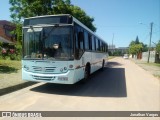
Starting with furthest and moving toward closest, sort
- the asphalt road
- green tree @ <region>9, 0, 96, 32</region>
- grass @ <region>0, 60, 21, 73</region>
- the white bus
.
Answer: green tree @ <region>9, 0, 96, 32</region> < grass @ <region>0, 60, 21, 73</region> < the white bus < the asphalt road

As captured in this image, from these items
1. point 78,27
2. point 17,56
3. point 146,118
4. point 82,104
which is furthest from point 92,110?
point 17,56

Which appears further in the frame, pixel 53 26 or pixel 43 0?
pixel 43 0

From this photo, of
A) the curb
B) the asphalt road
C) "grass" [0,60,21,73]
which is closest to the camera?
the asphalt road

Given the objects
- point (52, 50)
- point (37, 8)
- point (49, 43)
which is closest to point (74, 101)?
point (52, 50)

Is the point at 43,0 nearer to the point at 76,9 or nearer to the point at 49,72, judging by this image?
the point at 76,9

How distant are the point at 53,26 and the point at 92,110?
166 inches

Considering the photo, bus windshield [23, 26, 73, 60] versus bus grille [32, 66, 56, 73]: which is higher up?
bus windshield [23, 26, 73, 60]

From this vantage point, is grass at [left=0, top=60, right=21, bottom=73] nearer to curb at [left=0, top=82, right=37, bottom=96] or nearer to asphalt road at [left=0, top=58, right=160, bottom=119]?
curb at [left=0, top=82, right=37, bottom=96]

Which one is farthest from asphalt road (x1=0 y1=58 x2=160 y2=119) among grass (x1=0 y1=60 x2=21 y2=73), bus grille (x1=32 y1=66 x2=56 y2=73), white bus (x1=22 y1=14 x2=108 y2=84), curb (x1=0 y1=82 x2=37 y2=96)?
grass (x1=0 y1=60 x2=21 y2=73)

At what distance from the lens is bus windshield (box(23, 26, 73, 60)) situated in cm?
954

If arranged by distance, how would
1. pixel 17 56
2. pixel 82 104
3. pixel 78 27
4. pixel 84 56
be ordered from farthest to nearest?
pixel 17 56
pixel 84 56
pixel 78 27
pixel 82 104

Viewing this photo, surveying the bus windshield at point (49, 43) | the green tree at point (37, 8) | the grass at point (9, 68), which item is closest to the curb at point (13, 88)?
the bus windshield at point (49, 43)

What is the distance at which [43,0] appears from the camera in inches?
909

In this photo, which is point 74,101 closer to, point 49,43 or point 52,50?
point 52,50
